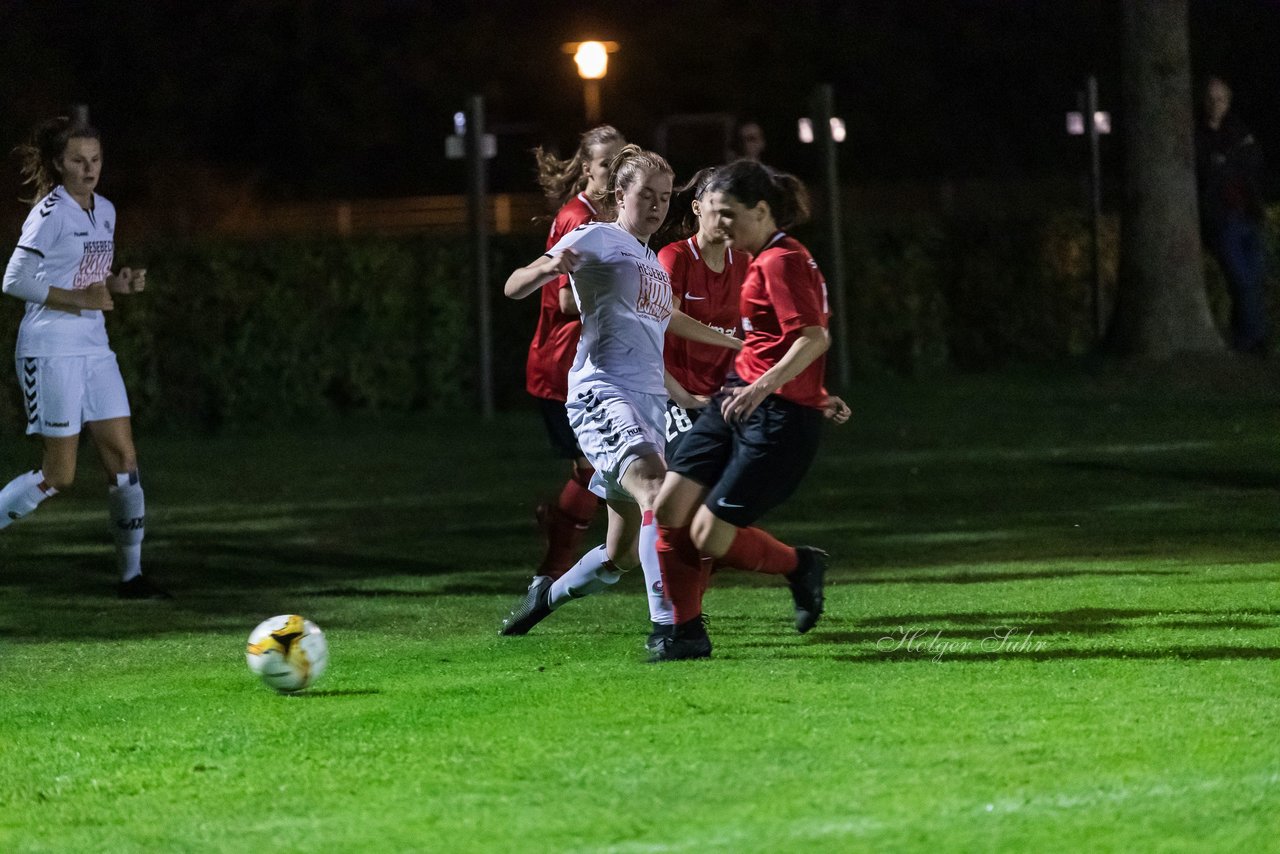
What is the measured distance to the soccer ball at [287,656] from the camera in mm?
7418

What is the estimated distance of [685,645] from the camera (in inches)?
311

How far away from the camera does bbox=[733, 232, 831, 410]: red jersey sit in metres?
7.60

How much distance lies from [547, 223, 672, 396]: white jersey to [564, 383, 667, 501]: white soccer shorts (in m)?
0.04

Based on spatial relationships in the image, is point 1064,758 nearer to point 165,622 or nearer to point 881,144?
point 165,622

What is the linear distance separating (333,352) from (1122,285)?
26.9 feet

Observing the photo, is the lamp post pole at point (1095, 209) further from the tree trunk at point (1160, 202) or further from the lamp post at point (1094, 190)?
the tree trunk at point (1160, 202)

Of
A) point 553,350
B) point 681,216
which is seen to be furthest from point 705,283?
point 553,350

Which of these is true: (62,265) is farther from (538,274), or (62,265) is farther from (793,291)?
(793,291)

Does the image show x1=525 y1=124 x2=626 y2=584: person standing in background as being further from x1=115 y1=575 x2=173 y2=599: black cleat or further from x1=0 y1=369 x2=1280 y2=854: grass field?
x1=115 y1=575 x2=173 y2=599: black cleat

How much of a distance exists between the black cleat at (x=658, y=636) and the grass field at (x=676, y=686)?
0.64 ft

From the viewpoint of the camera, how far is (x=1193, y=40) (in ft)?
179

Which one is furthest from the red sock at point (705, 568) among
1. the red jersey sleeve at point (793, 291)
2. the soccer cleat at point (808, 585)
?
the red jersey sleeve at point (793, 291)

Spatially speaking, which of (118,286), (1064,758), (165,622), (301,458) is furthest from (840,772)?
(301,458)

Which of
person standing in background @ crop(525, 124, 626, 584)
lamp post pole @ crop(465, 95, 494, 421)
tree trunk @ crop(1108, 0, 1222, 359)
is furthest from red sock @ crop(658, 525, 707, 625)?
tree trunk @ crop(1108, 0, 1222, 359)
